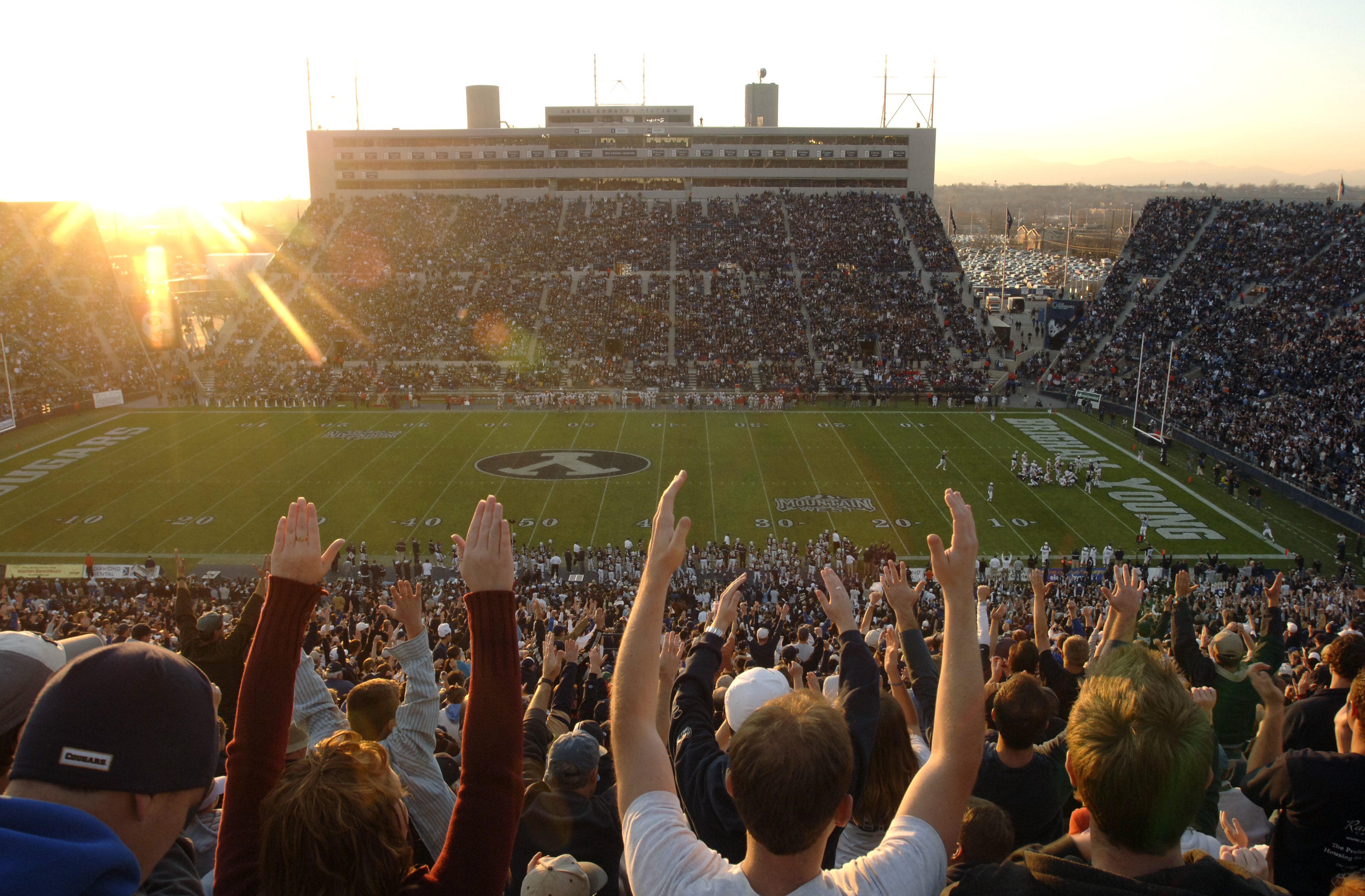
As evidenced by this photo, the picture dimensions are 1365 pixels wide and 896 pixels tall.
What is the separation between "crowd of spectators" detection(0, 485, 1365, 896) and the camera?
195 centimetres

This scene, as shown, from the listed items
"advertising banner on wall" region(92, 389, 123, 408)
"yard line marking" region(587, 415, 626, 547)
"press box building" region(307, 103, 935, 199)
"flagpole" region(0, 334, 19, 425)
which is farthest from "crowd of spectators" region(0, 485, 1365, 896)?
"press box building" region(307, 103, 935, 199)

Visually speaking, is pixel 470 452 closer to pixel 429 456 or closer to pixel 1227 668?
pixel 429 456

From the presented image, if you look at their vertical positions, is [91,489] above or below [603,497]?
above

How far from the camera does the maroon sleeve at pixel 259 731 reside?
226 cm

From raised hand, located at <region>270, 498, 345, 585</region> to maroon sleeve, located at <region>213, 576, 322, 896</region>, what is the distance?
26mm

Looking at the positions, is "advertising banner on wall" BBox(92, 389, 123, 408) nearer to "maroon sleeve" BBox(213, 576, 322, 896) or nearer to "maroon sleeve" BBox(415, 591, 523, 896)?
"maroon sleeve" BBox(213, 576, 322, 896)

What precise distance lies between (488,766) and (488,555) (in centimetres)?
57

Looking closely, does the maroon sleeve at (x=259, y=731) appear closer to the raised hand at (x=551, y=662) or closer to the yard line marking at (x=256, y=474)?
the raised hand at (x=551, y=662)

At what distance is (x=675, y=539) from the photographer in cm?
281

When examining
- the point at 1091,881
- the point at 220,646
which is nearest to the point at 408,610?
the point at 220,646

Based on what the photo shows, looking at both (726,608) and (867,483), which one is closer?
(726,608)

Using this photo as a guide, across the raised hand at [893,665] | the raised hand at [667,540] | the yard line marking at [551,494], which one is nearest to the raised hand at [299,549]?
the raised hand at [667,540]

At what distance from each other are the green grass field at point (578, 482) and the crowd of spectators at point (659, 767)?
72.2ft

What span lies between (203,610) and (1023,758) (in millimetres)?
16685
